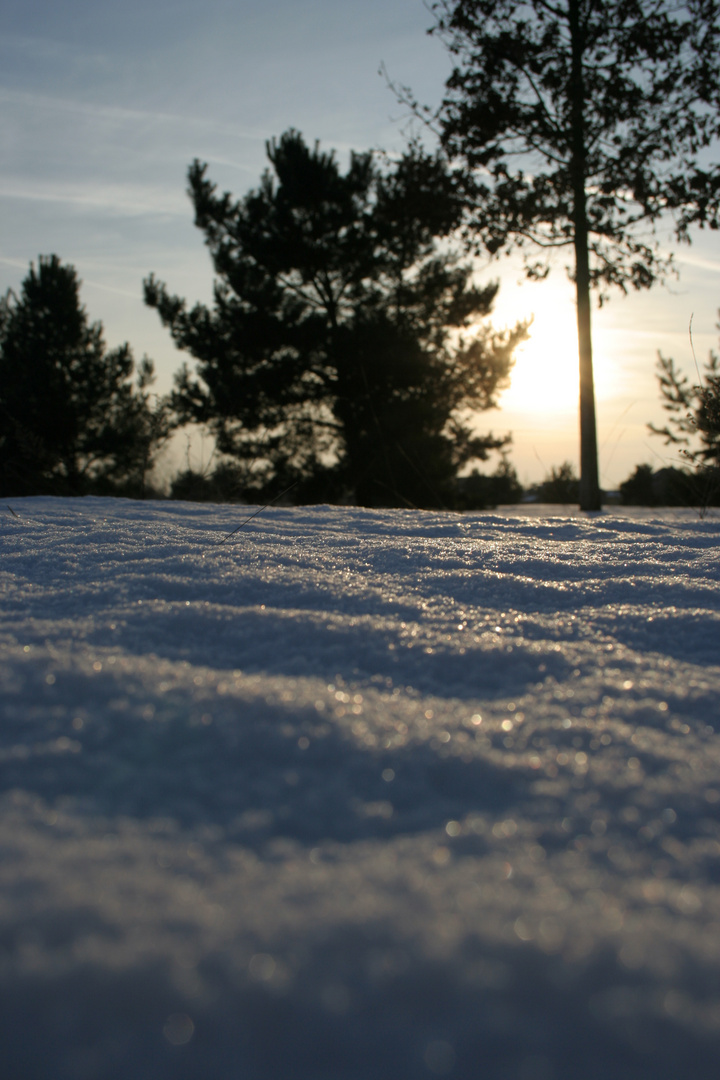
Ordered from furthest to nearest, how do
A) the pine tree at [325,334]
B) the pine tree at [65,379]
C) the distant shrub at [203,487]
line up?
the pine tree at [65,379] → the pine tree at [325,334] → the distant shrub at [203,487]

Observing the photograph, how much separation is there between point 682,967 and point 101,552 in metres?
1.52

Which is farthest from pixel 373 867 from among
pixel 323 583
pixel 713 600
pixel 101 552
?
pixel 101 552

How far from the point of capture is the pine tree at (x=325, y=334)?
11.6 m

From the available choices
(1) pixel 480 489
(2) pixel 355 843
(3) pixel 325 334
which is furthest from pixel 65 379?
(2) pixel 355 843

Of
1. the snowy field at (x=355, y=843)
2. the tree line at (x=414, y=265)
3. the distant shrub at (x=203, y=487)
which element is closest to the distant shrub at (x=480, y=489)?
the tree line at (x=414, y=265)

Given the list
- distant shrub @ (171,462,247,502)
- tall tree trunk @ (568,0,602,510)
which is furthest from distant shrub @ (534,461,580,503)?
distant shrub @ (171,462,247,502)

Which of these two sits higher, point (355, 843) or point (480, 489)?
point (480, 489)

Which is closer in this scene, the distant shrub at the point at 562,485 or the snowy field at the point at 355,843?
the snowy field at the point at 355,843

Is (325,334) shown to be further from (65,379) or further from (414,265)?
(65,379)

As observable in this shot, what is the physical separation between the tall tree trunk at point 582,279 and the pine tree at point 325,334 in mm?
3645

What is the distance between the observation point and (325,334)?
11.9 meters

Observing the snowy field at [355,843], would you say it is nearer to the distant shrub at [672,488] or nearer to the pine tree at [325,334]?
the distant shrub at [672,488]

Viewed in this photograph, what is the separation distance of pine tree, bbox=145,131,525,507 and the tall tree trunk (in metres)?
3.65

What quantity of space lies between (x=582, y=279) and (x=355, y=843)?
896 centimetres
